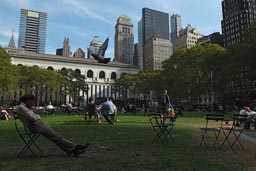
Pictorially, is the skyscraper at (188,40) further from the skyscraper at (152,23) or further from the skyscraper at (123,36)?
the skyscraper at (152,23)

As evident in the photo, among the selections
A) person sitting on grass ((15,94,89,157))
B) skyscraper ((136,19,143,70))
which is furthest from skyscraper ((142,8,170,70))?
person sitting on grass ((15,94,89,157))

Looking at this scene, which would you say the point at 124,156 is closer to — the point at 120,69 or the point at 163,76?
the point at 163,76

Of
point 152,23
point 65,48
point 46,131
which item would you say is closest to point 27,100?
point 46,131

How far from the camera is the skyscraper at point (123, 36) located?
122488 mm

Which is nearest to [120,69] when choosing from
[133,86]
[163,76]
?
[133,86]

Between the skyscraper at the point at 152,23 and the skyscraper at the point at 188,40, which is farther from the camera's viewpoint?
the skyscraper at the point at 152,23

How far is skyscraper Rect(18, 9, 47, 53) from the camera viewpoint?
171 metres

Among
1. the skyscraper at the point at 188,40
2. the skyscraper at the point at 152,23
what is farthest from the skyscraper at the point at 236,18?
the skyscraper at the point at 152,23

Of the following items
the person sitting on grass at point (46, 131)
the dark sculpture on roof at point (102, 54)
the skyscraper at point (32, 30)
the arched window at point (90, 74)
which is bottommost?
the person sitting on grass at point (46, 131)

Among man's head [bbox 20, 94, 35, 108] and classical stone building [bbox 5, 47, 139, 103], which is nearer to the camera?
man's head [bbox 20, 94, 35, 108]

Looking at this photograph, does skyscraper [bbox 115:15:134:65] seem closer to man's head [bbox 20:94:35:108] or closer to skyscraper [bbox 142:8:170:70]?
skyscraper [bbox 142:8:170:70]

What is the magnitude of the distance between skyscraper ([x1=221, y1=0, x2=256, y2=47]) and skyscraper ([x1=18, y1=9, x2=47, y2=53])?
131 meters

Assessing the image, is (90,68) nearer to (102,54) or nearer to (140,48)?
(102,54)

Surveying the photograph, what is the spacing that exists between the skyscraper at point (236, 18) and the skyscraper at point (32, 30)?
131 metres
